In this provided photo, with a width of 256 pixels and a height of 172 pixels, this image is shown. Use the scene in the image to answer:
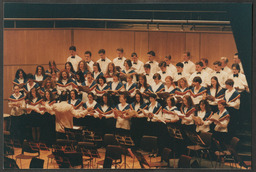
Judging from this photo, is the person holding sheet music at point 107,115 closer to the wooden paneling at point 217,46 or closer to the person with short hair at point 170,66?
the person with short hair at point 170,66

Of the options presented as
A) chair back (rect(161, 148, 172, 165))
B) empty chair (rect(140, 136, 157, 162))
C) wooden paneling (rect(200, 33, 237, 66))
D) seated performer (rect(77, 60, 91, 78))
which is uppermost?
wooden paneling (rect(200, 33, 237, 66))

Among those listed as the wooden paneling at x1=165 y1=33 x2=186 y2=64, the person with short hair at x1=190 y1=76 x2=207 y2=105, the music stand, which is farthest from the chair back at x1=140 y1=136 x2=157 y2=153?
the wooden paneling at x1=165 y1=33 x2=186 y2=64

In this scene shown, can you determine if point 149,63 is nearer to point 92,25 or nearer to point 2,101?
point 92,25

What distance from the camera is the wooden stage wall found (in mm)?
9641

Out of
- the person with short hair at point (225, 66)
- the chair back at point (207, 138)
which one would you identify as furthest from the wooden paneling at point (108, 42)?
the chair back at point (207, 138)

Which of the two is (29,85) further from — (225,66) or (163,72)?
(225,66)

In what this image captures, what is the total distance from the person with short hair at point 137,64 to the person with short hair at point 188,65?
0.86 meters

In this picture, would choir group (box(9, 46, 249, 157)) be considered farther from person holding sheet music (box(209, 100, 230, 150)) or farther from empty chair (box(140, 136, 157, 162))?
→ empty chair (box(140, 136, 157, 162))

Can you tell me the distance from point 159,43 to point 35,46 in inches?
97.5

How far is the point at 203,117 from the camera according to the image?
9641 mm

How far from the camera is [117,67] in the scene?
9.83m

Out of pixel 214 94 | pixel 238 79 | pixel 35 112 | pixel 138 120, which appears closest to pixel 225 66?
pixel 238 79

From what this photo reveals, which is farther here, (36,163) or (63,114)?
(63,114)

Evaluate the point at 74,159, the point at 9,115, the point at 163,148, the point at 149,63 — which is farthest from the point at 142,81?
the point at 9,115
